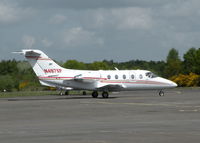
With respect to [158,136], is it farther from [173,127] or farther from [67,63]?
[67,63]

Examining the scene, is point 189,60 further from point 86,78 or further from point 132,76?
point 86,78

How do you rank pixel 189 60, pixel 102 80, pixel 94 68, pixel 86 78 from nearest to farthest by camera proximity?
pixel 86 78
pixel 102 80
pixel 189 60
pixel 94 68

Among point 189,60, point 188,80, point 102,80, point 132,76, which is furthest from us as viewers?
point 189,60

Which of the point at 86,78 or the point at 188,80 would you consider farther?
the point at 188,80

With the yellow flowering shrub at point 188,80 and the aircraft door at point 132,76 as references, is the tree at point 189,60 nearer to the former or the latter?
the yellow flowering shrub at point 188,80

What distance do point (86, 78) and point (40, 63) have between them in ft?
16.2

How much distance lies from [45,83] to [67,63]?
98.6m

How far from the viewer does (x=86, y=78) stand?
50406 mm

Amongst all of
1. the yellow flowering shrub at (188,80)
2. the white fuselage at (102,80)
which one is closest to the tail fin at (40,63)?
the white fuselage at (102,80)

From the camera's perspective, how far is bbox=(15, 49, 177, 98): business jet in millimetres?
49344

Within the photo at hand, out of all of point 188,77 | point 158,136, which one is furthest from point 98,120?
point 188,77

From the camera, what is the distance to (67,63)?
148m

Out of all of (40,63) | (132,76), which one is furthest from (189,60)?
(40,63)

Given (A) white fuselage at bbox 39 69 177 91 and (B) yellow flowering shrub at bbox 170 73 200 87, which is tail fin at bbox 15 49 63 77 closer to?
(A) white fuselage at bbox 39 69 177 91
